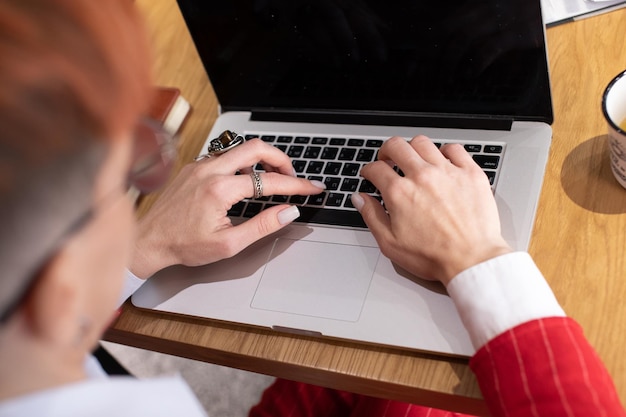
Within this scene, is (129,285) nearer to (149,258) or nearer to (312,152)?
(149,258)

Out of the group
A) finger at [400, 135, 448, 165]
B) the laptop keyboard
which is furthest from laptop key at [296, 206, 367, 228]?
finger at [400, 135, 448, 165]

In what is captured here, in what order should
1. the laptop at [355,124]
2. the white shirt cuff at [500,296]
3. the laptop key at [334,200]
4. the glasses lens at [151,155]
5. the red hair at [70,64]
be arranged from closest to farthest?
the red hair at [70,64], the glasses lens at [151,155], the white shirt cuff at [500,296], the laptop at [355,124], the laptop key at [334,200]

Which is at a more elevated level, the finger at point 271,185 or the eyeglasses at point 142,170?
the finger at point 271,185

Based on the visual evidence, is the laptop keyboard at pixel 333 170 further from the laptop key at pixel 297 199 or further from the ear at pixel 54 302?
the ear at pixel 54 302

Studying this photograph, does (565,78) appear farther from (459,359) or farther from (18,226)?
(18,226)

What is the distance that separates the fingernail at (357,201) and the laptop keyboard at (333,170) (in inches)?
1.1

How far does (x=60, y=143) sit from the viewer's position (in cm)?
36

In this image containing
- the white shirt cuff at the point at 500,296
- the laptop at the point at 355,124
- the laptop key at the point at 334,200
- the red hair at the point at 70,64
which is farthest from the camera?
the laptop key at the point at 334,200

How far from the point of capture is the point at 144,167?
56 centimetres

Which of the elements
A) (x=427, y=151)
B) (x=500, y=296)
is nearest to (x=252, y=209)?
(x=427, y=151)

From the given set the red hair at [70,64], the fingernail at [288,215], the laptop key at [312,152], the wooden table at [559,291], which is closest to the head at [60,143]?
the red hair at [70,64]

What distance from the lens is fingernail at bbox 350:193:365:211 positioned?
77cm

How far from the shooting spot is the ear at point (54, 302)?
398 mm

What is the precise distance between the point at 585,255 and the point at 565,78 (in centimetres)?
27
